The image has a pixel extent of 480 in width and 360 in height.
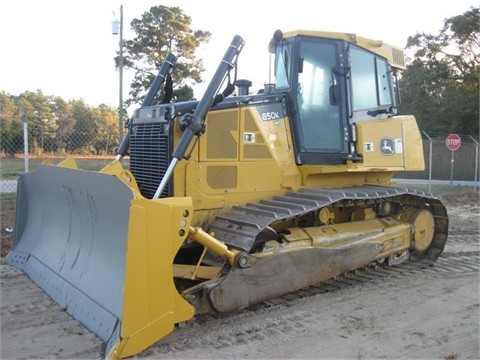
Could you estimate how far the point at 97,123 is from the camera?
1445cm

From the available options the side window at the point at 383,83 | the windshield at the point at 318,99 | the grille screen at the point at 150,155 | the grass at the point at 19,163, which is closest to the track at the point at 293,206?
the windshield at the point at 318,99

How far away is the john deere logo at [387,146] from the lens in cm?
623

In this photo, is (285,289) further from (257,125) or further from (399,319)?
(257,125)

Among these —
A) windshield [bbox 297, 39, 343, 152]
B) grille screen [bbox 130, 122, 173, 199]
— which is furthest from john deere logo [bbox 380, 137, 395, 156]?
grille screen [bbox 130, 122, 173, 199]

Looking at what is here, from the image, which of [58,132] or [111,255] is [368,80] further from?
[58,132]

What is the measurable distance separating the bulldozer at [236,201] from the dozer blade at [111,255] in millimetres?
13

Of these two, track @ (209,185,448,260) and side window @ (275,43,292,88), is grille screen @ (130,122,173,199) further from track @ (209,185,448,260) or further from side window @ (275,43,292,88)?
side window @ (275,43,292,88)

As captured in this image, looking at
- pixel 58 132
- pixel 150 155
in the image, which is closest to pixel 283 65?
pixel 150 155

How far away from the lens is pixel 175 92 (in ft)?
59.7

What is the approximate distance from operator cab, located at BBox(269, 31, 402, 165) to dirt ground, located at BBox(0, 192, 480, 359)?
1687mm

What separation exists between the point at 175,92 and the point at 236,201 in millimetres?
13631

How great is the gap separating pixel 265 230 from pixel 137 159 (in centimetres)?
179

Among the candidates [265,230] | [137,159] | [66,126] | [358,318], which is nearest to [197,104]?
[137,159]

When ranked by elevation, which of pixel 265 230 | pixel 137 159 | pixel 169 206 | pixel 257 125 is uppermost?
pixel 257 125
